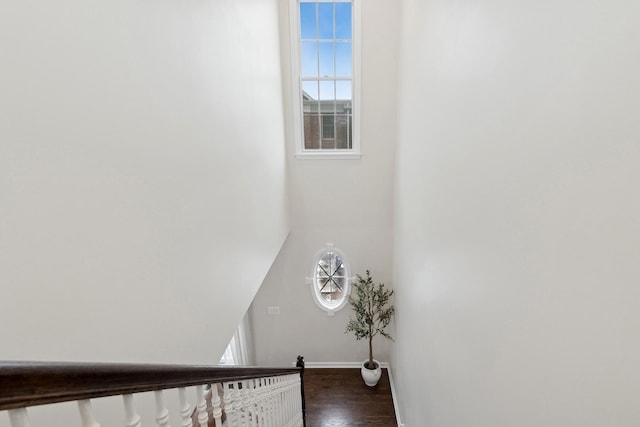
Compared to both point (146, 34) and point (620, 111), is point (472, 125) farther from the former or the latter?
point (146, 34)

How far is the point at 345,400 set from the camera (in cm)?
452

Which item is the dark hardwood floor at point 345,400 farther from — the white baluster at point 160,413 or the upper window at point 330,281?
the white baluster at point 160,413

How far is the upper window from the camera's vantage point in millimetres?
5039

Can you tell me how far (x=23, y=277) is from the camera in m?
0.84

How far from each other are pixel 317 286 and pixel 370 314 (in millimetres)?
962

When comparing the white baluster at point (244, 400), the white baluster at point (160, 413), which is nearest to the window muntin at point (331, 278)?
the white baluster at point (244, 400)

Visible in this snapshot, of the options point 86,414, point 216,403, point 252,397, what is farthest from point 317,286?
point 86,414

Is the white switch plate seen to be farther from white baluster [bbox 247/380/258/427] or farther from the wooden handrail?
the wooden handrail

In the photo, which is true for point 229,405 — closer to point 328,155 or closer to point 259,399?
point 259,399

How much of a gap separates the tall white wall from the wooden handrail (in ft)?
1.40

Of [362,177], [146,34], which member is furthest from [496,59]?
[362,177]

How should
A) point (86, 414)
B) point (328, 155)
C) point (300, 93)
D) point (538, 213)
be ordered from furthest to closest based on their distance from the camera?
point (328, 155), point (300, 93), point (538, 213), point (86, 414)

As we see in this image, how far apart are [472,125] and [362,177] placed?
9.83 feet

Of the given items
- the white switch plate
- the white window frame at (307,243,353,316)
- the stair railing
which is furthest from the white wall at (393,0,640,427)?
the white switch plate
